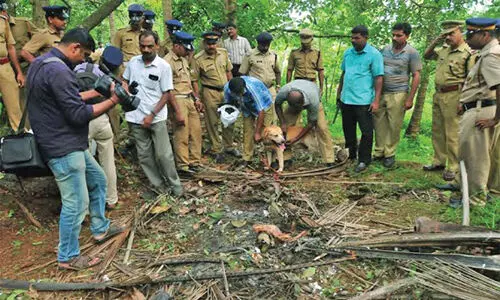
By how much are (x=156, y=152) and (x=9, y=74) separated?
2.55m

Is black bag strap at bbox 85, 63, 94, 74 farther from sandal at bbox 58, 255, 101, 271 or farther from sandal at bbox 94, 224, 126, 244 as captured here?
sandal at bbox 58, 255, 101, 271

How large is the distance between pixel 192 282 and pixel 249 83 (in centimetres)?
345

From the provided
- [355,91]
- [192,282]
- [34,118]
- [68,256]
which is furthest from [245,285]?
[355,91]

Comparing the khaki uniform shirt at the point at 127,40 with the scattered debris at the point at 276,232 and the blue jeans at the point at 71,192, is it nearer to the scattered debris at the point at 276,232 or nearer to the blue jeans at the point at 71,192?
the blue jeans at the point at 71,192

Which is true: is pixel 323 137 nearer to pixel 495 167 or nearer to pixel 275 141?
pixel 275 141

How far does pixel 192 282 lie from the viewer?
3.51 m

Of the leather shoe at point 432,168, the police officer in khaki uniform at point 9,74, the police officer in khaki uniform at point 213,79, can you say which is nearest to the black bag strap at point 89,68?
the police officer in khaki uniform at point 9,74

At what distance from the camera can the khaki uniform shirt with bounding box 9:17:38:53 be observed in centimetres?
584

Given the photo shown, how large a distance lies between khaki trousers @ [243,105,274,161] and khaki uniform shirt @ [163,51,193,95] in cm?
111

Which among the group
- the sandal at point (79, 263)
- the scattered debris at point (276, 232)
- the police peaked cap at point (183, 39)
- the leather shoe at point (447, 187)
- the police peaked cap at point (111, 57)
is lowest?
the sandal at point (79, 263)

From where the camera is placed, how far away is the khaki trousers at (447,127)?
5688 mm

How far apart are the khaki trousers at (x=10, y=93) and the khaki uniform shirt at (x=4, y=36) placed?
185 millimetres

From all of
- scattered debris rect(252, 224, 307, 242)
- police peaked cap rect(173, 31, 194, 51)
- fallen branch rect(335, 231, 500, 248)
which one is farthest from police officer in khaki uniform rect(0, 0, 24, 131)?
fallen branch rect(335, 231, 500, 248)

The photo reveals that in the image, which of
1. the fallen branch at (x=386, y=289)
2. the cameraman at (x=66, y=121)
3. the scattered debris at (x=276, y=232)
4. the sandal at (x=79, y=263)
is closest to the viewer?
the fallen branch at (x=386, y=289)
